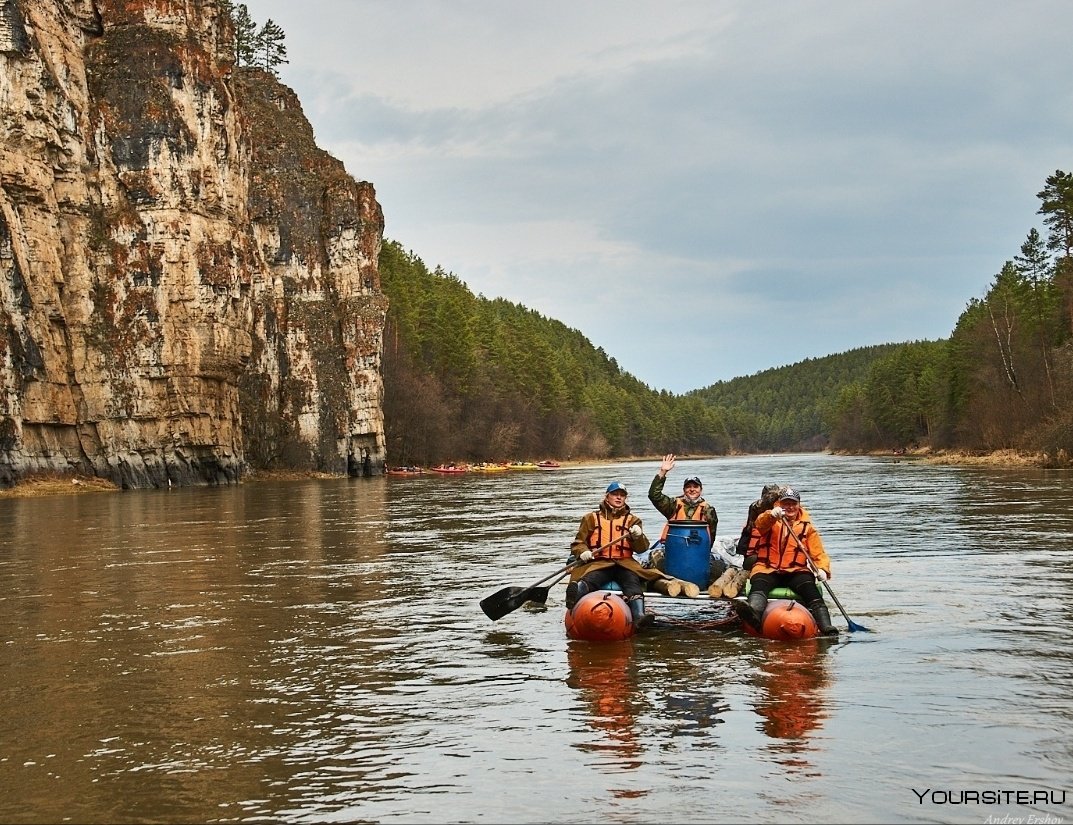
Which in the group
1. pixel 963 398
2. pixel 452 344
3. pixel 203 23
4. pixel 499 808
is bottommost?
pixel 499 808

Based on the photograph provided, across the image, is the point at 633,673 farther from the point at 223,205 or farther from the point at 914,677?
the point at 223,205

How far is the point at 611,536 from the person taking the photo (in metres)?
13.1

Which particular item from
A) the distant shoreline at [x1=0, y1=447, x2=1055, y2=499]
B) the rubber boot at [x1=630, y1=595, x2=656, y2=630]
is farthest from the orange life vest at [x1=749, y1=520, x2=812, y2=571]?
the distant shoreline at [x1=0, y1=447, x2=1055, y2=499]

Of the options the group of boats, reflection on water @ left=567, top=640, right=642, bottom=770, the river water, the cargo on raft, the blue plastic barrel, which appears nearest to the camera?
the river water

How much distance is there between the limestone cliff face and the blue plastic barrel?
45175 mm

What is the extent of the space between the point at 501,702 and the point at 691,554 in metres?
5.01

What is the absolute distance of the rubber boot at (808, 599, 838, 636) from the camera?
11.8 m

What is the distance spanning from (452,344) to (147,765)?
325ft

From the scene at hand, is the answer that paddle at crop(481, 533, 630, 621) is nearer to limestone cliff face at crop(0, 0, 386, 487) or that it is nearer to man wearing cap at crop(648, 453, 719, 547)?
man wearing cap at crop(648, 453, 719, 547)

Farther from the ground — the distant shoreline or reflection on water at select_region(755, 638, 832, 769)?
the distant shoreline

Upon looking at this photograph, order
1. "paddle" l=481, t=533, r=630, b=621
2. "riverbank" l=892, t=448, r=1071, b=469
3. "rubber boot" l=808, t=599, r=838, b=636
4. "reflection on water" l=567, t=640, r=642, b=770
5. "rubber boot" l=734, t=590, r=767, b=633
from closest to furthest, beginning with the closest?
"reflection on water" l=567, t=640, r=642, b=770, "rubber boot" l=808, t=599, r=838, b=636, "rubber boot" l=734, t=590, r=767, b=633, "paddle" l=481, t=533, r=630, b=621, "riverbank" l=892, t=448, r=1071, b=469

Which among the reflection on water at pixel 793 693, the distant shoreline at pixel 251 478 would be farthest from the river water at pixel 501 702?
the distant shoreline at pixel 251 478

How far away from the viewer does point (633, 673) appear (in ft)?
33.7

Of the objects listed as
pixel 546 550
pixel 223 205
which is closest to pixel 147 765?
pixel 546 550
